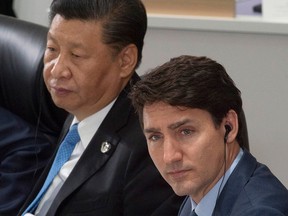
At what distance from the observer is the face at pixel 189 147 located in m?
1.54

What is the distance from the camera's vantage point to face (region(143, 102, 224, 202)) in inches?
60.8

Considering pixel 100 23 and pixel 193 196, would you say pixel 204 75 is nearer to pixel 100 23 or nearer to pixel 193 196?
pixel 193 196

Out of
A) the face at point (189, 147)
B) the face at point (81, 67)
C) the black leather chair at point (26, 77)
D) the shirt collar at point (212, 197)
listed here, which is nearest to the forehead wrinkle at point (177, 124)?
the face at point (189, 147)

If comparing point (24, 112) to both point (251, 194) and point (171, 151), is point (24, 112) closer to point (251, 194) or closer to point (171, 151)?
point (171, 151)

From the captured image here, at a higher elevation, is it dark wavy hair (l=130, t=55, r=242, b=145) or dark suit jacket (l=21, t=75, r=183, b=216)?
dark wavy hair (l=130, t=55, r=242, b=145)

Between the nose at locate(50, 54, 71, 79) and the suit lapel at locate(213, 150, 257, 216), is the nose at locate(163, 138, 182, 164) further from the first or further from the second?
the nose at locate(50, 54, 71, 79)

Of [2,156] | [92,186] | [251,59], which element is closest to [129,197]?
[92,186]

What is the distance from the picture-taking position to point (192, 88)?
1536 millimetres

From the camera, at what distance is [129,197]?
182cm

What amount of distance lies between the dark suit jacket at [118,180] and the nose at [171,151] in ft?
0.92

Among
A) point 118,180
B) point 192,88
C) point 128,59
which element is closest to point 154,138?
point 192,88

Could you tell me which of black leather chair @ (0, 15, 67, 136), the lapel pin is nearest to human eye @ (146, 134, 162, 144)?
the lapel pin

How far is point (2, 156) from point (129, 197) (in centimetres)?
69

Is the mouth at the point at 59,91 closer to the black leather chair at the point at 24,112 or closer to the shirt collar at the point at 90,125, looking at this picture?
the shirt collar at the point at 90,125
